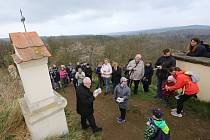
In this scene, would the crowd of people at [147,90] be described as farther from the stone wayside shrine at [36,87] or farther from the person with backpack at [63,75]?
the person with backpack at [63,75]

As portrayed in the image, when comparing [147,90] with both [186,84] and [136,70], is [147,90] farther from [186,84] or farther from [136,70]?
[186,84]

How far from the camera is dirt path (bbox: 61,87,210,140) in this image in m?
5.77

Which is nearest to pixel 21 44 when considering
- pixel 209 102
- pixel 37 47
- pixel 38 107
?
pixel 37 47

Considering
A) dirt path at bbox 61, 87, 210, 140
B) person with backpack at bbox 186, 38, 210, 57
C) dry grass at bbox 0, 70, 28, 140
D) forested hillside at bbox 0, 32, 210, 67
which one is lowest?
forested hillside at bbox 0, 32, 210, 67

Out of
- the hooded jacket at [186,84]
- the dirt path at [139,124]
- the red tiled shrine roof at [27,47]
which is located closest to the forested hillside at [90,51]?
the dirt path at [139,124]

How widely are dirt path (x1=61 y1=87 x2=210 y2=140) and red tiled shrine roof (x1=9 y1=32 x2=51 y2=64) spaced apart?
2.68 m

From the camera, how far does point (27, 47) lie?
5062mm

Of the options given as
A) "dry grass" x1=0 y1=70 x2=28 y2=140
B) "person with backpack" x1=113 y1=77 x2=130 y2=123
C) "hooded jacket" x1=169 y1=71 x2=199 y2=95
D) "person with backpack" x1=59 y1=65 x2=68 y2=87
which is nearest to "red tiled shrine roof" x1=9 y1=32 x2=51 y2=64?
"dry grass" x1=0 y1=70 x2=28 y2=140

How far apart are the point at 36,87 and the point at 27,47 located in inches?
36.2

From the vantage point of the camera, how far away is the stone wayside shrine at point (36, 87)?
4.91 m

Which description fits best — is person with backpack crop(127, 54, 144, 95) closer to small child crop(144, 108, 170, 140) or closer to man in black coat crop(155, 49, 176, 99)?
man in black coat crop(155, 49, 176, 99)

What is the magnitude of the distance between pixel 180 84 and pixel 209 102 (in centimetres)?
160

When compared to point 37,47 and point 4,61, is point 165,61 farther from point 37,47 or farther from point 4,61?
point 4,61

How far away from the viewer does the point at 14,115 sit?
225 inches
